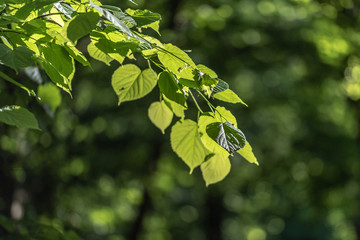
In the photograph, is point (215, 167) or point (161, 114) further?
point (161, 114)

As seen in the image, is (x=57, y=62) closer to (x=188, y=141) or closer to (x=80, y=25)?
(x=80, y=25)

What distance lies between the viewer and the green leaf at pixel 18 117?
46.8 inches

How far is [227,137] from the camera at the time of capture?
115 cm

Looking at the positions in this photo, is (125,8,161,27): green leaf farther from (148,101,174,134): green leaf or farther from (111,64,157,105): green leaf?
(148,101,174,134): green leaf

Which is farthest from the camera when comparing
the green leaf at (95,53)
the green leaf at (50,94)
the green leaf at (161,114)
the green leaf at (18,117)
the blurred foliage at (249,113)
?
the blurred foliage at (249,113)

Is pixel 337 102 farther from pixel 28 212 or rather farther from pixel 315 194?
pixel 28 212

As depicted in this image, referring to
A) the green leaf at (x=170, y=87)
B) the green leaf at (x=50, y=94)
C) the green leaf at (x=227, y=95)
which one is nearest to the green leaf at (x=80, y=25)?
the green leaf at (x=170, y=87)

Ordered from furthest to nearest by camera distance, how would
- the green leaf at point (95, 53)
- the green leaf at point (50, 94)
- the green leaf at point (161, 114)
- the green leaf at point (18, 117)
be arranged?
1. the green leaf at point (50, 94)
2. the green leaf at point (161, 114)
3. the green leaf at point (95, 53)
4. the green leaf at point (18, 117)

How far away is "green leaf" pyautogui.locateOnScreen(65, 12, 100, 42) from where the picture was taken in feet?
3.45

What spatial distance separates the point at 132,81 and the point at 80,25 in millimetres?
390

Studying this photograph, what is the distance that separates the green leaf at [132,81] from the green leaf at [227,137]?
0.33 m

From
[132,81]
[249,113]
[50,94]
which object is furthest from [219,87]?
[249,113]

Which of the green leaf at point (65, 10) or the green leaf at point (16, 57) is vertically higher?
the green leaf at point (65, 10)

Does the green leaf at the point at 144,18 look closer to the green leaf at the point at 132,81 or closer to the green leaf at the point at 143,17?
the green leaf at the point at 143,17
